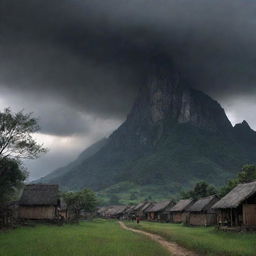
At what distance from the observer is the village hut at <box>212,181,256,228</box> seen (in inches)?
1505

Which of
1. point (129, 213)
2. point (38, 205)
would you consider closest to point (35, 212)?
point (38, 205)

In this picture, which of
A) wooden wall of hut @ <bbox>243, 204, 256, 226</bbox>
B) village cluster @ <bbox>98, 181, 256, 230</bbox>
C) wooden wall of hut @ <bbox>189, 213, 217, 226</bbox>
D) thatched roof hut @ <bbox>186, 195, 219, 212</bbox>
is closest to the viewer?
wooden wall of hut @ <bbox>243, 204, 256, 226</bbox>

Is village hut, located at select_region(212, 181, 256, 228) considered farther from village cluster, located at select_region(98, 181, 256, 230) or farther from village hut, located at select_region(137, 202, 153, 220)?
village hut, located at select_region(137, 202, 153, 220)

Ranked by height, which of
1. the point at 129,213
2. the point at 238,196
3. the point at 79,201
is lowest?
the point at 129,213

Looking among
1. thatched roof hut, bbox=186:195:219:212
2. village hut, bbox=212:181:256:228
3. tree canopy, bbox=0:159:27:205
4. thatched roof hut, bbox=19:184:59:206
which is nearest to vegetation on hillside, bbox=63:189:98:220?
thatched roof hut, bbox=19:184:59:206

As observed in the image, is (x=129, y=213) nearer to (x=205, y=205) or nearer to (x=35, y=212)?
(x=205, y=205)

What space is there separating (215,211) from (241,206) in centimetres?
1634

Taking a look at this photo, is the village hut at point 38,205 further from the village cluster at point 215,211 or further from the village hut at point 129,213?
the village hut at point 129,213

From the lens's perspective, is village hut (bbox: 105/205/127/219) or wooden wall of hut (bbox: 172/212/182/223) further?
village hut (bbox: 105/205/127/219)

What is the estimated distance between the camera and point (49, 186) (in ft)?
189

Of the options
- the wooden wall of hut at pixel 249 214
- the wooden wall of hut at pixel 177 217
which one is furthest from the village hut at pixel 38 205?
the wooden wall of hut at pixel 249 214

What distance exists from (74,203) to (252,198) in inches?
2207

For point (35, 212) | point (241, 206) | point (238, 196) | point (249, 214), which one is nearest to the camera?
point (249, 214)

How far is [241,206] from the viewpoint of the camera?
40.7 metres
